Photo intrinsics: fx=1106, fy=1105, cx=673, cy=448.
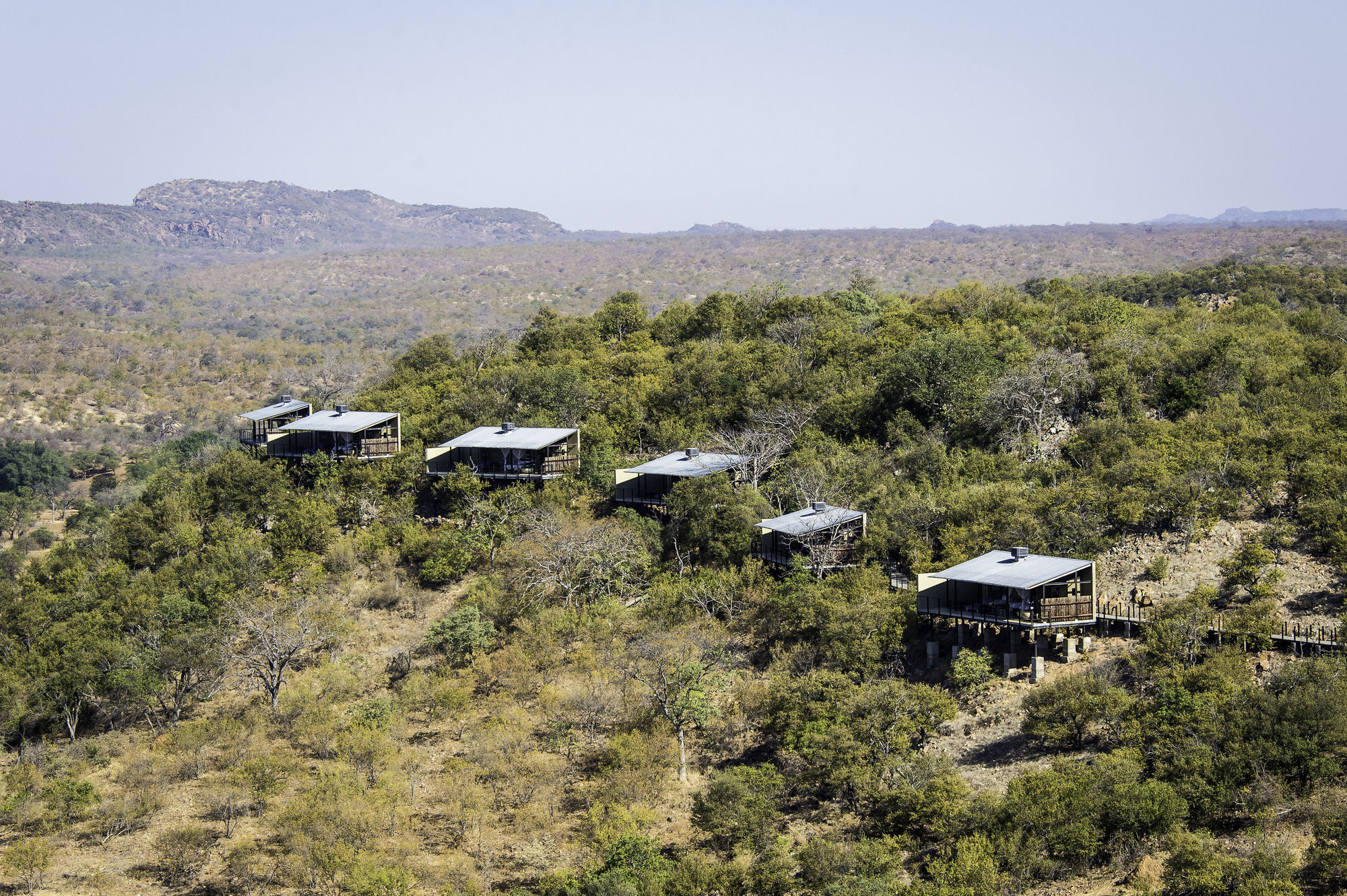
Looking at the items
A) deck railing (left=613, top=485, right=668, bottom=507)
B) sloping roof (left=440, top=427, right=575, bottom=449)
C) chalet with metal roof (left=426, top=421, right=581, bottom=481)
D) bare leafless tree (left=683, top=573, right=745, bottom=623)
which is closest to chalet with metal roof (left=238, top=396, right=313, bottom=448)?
chalet with metal roof (left=426, top=421, right=581, bottom=481)

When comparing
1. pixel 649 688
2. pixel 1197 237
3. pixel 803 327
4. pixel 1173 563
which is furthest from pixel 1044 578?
pixel 1197 237

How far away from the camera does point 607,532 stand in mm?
41531

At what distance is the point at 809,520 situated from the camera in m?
38.5

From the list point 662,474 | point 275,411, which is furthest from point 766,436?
point 275,411

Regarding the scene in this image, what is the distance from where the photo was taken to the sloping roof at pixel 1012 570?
3084cm

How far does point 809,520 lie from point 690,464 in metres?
7.63

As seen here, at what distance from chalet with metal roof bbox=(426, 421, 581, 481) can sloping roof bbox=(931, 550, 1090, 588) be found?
19892mm

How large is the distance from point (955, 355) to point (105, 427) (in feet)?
307

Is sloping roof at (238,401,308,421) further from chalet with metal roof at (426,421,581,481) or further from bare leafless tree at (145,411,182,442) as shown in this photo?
bare leafless tree at (145,411,182,442)

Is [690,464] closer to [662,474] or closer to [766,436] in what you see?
[662,474]

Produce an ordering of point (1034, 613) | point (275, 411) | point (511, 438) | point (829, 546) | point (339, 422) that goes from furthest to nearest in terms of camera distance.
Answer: point (275, 411) → point (339, 422) → point (511, 438) → point (829, 546) → point (1034, 613)

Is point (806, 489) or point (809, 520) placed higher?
point (806, 489)

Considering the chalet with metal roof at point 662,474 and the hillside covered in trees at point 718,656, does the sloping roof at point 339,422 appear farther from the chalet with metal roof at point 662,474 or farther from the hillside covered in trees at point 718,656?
the chalet with metal roof at point 662,474

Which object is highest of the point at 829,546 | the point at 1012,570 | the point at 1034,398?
the point at 1034,398
